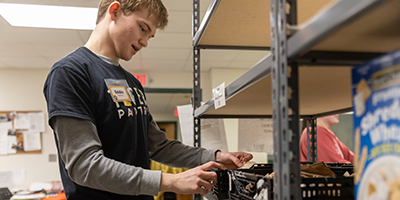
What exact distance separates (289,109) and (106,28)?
0.87m

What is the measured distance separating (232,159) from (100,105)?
49cm

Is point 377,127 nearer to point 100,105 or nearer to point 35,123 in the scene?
point 100,105

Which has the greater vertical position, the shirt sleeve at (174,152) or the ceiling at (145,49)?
the ceiling at (145,49)

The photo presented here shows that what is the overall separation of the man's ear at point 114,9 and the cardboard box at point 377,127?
902mm

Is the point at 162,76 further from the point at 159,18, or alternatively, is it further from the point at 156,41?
the point at 159,18

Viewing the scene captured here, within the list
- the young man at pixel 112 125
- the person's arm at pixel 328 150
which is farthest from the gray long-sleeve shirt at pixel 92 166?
the person's arm at pixel 328 150

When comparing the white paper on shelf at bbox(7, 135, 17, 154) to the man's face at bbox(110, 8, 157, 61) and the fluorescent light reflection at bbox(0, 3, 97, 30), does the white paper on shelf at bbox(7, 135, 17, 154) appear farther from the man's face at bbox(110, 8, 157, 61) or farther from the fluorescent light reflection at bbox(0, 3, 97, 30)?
the man's face at bbox(110, 8, 157, 61)

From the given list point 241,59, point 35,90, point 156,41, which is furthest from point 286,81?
point 35,90

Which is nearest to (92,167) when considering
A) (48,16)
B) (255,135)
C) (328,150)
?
(255,135)

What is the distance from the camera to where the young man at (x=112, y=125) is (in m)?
0.87

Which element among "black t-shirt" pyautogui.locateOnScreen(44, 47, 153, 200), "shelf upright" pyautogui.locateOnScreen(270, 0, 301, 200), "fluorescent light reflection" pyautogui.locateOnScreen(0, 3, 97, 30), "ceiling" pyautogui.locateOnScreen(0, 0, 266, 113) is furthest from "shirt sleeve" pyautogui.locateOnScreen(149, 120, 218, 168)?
"fluorescent light reflection" pyautogui.locateOnScreen(0, 3, 97, 30)

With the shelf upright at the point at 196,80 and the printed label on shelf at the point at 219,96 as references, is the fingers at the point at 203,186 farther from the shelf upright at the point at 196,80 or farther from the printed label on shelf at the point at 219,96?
the shelf upright at the point at 196,80

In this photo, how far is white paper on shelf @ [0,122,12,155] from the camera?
4652 millimetres

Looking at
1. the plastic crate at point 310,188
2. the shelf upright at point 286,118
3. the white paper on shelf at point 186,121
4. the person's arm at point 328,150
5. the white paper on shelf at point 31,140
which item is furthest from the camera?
the white paper on shelf at point 31,140
